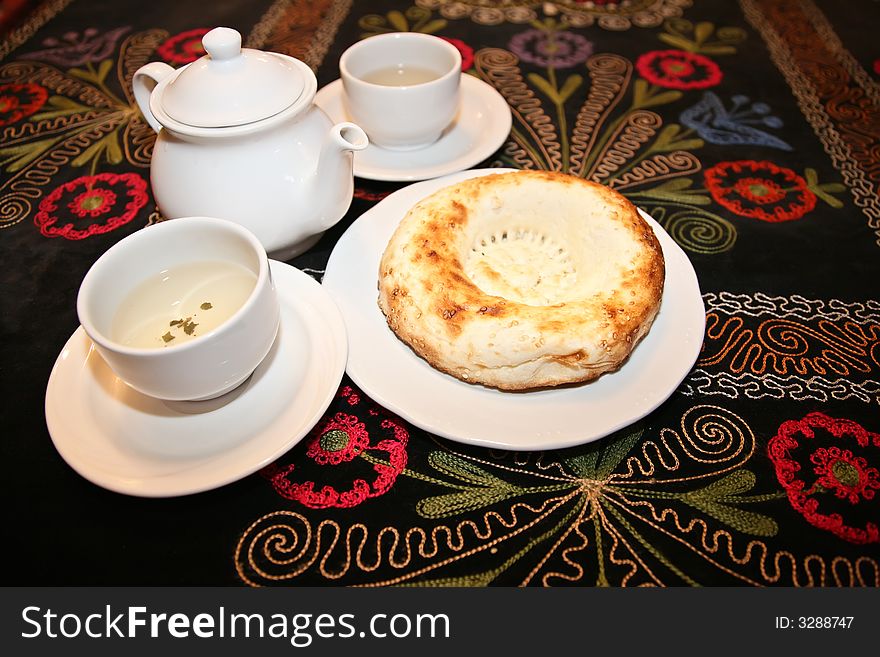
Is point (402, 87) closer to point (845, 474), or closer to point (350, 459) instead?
point (350, 459)

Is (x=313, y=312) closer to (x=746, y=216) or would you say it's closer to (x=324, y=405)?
(x=324, y=405)

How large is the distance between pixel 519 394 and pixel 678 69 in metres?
1.53

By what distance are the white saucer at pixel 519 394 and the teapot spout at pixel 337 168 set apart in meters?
0.15

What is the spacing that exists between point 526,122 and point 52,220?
131 centimetres

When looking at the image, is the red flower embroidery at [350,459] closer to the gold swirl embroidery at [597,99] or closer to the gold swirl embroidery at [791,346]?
the gold swirl embroidery at [791,346]

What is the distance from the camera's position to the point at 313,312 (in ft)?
3.82

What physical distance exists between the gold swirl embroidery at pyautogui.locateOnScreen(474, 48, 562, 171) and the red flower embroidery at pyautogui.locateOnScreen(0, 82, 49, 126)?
1.39 meters

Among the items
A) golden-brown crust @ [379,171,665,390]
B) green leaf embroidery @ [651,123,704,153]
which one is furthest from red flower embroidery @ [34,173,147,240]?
green leaf embroidery @ [651,123,704,153]

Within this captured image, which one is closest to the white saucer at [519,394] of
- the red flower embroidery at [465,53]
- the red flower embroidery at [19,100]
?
the red flower embroidery at [465,53]

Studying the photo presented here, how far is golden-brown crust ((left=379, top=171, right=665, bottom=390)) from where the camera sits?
102 centimetres

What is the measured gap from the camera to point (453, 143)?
165 centimetres

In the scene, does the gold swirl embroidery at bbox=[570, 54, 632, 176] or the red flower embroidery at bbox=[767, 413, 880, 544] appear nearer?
the red flower embroidery at bbox=[767, 413, 880, 544]

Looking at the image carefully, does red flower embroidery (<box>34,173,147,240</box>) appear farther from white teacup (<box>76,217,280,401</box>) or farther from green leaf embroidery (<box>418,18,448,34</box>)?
green leaf embroidery (<box>418,18,448,34</box>)
